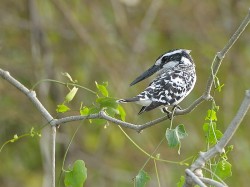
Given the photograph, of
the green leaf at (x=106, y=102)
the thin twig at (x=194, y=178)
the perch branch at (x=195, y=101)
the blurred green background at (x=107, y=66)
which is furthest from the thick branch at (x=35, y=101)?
the blurred green background at (x=107, y=66)

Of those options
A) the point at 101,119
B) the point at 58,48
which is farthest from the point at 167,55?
the point at 58,48

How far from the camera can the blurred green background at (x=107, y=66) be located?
532 centimetres

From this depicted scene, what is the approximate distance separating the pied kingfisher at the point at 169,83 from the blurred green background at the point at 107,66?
1.73 m

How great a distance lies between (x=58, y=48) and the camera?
568cm

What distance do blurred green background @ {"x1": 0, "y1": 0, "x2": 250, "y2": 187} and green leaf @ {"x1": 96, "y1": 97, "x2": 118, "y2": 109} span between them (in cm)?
291

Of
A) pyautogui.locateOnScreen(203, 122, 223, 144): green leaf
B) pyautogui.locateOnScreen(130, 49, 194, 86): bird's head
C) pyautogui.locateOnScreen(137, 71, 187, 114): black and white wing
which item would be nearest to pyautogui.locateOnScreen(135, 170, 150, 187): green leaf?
pyautogui.locateOnScreen(203, 122, 223, 144): green leaf

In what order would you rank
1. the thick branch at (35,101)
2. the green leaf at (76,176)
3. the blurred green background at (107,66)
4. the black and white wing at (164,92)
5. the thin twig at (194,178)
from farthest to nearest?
the blurred green background at (107,66), the black and white wing at (164,92), the thick branch at (35,101), the green leaf at (76,176), the thin twig at (194,178)

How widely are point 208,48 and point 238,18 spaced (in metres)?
0.35

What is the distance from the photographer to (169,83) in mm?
2943

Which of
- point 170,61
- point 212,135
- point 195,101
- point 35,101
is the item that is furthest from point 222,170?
point 170,61

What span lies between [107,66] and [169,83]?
239cm

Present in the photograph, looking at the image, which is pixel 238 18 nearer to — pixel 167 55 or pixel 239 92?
pixel 239 92

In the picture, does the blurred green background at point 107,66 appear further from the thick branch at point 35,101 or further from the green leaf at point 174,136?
the green leaf at point 174,136

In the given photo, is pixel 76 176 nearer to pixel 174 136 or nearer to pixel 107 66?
pixel 174 136
